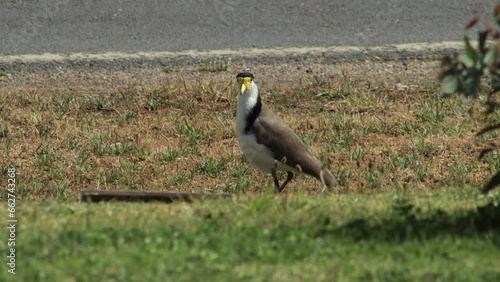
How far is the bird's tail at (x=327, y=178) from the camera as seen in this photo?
7703 millimetres

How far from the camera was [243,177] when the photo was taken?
327 inches

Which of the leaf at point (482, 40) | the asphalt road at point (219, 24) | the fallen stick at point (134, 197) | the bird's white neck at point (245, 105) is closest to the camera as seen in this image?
the leaf at point (482, 40)

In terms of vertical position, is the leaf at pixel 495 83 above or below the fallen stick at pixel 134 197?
above

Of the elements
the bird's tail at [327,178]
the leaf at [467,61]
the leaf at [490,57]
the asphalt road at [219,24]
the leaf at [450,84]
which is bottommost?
the bird's tail at [327,178]

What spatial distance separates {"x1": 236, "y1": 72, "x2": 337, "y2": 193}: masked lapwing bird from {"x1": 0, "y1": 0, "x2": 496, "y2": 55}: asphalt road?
2.10 m

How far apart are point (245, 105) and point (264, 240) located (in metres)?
3.12

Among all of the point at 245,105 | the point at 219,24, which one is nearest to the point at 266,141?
the point at 245,105

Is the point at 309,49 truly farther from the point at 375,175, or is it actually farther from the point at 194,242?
the point at 194,242

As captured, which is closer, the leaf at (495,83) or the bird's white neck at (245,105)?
the leaf at (495,83)

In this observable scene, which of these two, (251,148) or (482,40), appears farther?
(251,148)

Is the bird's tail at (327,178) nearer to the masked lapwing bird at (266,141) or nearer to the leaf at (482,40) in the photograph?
the masked lapwing bird at (266,141)

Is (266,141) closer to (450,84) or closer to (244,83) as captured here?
(244,83)

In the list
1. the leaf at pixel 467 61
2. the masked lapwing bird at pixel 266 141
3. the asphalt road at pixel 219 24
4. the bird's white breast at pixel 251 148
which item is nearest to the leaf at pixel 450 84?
the leaf at pixel 467 61

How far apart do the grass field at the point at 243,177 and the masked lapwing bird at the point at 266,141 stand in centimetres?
19
